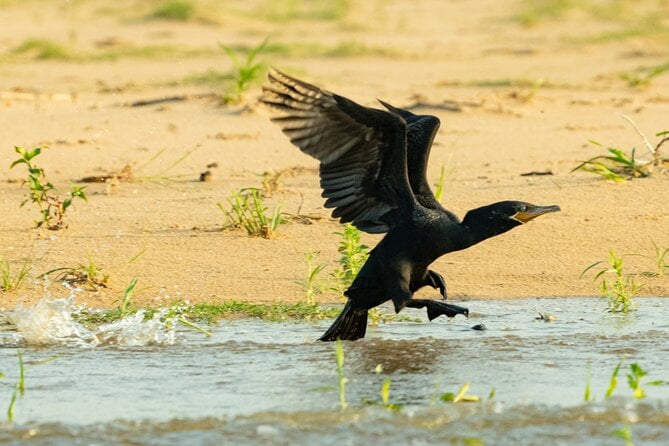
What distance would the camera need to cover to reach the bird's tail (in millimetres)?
6184

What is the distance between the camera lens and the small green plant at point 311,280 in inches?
264

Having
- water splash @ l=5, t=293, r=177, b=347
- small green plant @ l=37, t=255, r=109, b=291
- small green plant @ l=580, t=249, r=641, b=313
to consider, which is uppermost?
small green plant @ l=580, t=249, r=641, b=313

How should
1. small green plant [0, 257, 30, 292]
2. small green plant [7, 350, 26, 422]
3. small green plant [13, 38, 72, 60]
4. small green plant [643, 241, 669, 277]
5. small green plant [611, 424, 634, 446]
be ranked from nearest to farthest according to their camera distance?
small green plant [611, 424, 634, 446] → small green plant [7, 350, 26, 422] → small green plant [0, 257, 30, 292] → small green plant [643, 241, 669, 277] → small green plant [13, 38, 72, 60]

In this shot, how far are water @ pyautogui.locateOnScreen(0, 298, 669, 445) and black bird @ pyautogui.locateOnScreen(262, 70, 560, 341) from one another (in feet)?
0.98

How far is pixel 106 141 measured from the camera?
10.1 metres

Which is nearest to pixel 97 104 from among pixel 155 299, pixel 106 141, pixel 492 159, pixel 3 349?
pixel 106 141

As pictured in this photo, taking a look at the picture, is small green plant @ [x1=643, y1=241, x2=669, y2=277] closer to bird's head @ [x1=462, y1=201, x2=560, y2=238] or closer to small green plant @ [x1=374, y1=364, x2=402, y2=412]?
bird's head @ [x1=462, y1=201, x2=560, y2=238]

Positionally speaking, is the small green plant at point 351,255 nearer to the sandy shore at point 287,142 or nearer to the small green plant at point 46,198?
the sandy shore at point 287,142

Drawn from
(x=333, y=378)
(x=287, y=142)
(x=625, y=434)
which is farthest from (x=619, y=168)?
(x=625, y=434)

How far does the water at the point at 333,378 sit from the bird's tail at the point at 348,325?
0.05 meters

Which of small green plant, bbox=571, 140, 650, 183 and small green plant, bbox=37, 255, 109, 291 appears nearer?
small green plant, bbox=37, 255, 109, 291

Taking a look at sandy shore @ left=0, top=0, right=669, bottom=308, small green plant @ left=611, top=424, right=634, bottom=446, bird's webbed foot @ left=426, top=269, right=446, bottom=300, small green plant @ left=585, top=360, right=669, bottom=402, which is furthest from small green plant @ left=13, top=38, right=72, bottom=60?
small green plant @ left=611, top=424, right=634, bottom=446

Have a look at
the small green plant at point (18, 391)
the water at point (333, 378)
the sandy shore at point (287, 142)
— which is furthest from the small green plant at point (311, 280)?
the small green plant at point (18, 391)

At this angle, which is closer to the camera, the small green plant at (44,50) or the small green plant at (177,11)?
the small green plant at (44,50)
